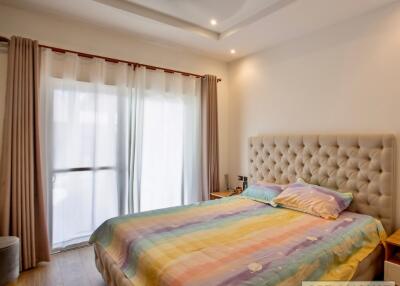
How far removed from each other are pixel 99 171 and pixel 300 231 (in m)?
2.32

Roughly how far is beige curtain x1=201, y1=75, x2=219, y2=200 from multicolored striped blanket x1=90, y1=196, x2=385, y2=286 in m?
1.26

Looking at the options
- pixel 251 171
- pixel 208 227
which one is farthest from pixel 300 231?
pixel 251 171

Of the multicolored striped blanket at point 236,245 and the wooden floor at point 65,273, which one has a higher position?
the multicolored striped blanket at point 236,245

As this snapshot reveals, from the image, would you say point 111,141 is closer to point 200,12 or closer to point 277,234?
point 200,12

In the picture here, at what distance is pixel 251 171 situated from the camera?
3662 millimetres

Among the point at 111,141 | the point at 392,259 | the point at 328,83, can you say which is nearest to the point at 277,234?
the point at 392,259

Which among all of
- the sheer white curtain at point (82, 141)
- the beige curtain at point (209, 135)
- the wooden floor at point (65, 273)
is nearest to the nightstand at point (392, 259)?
the beige curtain at point (209, 135)

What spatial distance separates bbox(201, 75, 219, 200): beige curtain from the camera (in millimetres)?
3811

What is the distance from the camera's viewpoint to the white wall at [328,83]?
2.40 meters

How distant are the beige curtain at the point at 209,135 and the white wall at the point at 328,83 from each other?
16.9 inches

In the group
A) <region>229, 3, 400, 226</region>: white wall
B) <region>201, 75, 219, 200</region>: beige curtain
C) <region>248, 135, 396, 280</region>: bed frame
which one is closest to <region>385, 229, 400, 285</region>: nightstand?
<region>248, 135, 396, 280</region>: bed frame

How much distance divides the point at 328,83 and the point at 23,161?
11.2ft

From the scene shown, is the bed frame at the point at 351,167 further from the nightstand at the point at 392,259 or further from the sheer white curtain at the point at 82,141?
the sheer white curtain at the point at 82,141

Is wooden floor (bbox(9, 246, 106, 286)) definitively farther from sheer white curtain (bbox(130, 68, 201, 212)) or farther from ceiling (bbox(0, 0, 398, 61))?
ceiling (bbox(0, 0, 398, 61))
